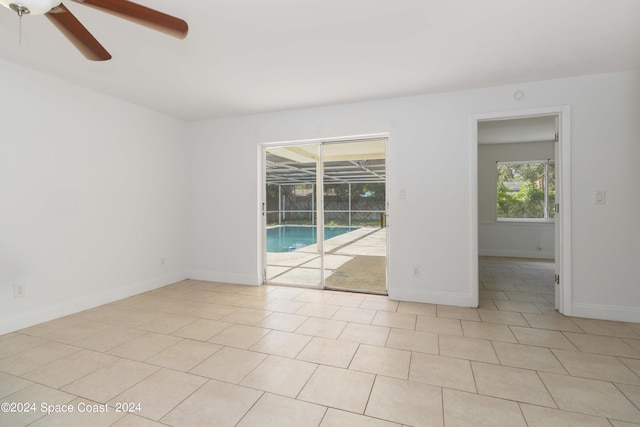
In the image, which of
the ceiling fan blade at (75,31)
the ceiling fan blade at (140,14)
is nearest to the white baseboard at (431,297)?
the ceiling fan blade at (140,14)

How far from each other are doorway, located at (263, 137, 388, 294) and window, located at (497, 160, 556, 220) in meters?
2.62

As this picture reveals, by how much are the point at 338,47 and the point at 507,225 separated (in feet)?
18.2

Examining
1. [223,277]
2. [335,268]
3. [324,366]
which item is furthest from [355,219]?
[324,366]

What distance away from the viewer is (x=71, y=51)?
2.45m

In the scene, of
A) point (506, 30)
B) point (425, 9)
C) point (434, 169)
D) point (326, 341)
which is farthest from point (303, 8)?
point (326, 341)

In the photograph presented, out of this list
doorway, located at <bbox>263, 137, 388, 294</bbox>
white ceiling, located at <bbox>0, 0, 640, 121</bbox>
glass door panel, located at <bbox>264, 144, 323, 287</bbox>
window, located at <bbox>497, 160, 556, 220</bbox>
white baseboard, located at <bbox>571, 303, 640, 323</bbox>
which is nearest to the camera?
white ceiling, located at <bbox>0, 0, 640, 121</bbox>

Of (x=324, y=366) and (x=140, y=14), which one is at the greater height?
(x=140, y=14)

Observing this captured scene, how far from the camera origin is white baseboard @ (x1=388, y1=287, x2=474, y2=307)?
3.29 metres

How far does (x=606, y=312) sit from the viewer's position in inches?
114

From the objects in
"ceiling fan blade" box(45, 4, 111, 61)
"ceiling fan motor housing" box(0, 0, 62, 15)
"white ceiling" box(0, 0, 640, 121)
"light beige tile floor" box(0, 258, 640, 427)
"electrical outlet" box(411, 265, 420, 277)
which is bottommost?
"light beige tile floor" box(0, 258, 640, 427)

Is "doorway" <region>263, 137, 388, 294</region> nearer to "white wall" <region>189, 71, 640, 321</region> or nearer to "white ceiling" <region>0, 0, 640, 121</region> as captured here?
"white wall" <region>189, 71, 640, 321</region>

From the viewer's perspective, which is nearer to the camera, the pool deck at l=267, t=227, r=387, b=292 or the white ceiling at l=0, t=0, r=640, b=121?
the white ceiling at l=0, t=0, r=640, b=121

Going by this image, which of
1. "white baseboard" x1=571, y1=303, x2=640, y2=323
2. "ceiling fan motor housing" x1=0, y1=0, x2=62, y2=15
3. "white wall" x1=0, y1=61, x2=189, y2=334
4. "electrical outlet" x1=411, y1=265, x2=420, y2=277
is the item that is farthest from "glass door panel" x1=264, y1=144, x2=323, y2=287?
"ceiling fan motor housing" x1=0, y1=0, x2=62, y2=15

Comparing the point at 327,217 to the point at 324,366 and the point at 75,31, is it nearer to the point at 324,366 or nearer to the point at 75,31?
the point at 324,366
